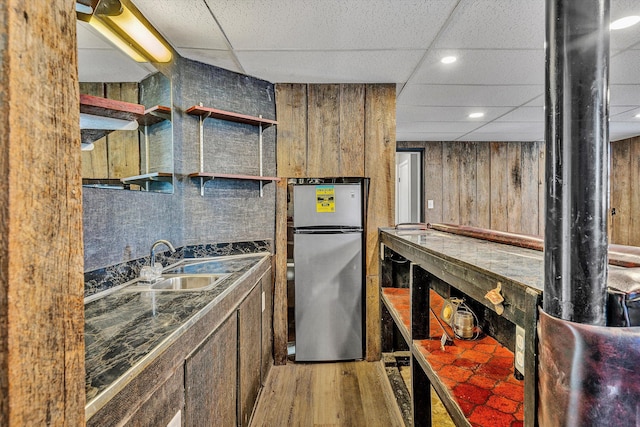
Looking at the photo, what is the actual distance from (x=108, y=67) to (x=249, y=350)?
5.75 ft

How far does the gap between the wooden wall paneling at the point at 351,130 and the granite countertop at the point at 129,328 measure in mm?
1472

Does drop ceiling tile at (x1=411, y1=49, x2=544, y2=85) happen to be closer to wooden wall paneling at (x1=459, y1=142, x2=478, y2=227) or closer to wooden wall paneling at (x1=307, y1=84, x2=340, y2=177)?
wooden wall paneling at (x1=307, y1=84, x2=340, y2=177)

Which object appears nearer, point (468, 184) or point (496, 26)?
point (496, 26)

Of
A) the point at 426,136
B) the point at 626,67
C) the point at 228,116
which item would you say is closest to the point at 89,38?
the point at 228,116

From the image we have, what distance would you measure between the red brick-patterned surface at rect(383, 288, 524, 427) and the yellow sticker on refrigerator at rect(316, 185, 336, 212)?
124cm

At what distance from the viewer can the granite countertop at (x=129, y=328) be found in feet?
2.40

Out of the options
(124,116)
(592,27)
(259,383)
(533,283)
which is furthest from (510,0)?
(259,383)

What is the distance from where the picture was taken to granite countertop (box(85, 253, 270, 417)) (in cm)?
73

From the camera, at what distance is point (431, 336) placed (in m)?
1.76

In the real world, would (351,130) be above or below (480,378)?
above

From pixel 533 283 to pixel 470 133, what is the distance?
4.34m

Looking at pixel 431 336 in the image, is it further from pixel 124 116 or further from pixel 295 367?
pixel 124 116

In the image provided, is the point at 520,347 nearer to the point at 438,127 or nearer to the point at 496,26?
the point at 496,26

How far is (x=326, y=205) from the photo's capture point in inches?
109
